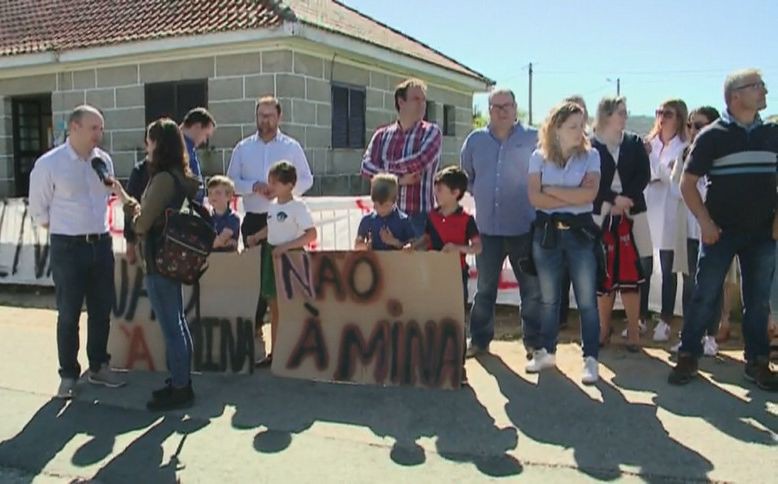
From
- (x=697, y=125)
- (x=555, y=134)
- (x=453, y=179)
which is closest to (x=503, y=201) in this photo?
(x=453, y=179)

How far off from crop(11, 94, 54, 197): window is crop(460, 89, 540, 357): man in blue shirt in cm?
1326

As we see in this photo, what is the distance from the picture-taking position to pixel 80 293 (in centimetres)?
529

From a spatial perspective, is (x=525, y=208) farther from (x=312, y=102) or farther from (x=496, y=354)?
(x=312, y=102)

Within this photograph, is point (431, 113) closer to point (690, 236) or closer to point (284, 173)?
point (690, 236)

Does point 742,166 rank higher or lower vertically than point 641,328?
higher

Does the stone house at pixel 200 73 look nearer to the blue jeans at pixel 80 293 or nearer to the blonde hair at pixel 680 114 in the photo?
the blonde hair at pixel 680 114

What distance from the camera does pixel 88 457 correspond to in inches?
166

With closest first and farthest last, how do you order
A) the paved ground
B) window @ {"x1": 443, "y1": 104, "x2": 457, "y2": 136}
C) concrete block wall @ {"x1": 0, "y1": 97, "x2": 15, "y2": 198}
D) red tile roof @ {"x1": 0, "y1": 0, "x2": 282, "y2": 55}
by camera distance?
the paved ground
red tile roof @ {"x1": 0, "y1": 0, "x2": 282, "y2": 55}
concrete block wall @ {"x1": 0, "y1": 97, "x2": 15, "y2": 198}
window @ {"x1": 443, "y1": 104, "x2": 457, "y2": 136}

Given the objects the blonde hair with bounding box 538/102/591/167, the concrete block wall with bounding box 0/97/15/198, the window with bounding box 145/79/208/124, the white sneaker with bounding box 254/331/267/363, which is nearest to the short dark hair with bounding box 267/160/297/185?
the white sneaker with bounding box 254/331/267/363

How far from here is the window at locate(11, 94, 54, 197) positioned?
16.2 m

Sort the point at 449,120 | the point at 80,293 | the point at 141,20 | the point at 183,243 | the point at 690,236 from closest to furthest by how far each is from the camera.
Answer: the point at 183,243
the point at 80,293
the point at 690,236
the point at 141,20
the point at 449,120

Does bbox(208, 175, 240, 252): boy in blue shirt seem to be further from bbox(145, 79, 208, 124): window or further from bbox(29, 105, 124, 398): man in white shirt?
bbox(145, 79, 208, 124): window

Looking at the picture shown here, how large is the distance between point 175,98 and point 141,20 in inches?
73.7

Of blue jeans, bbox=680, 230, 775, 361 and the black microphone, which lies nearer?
blue jeans, bbox=680, 230, 775, 361
